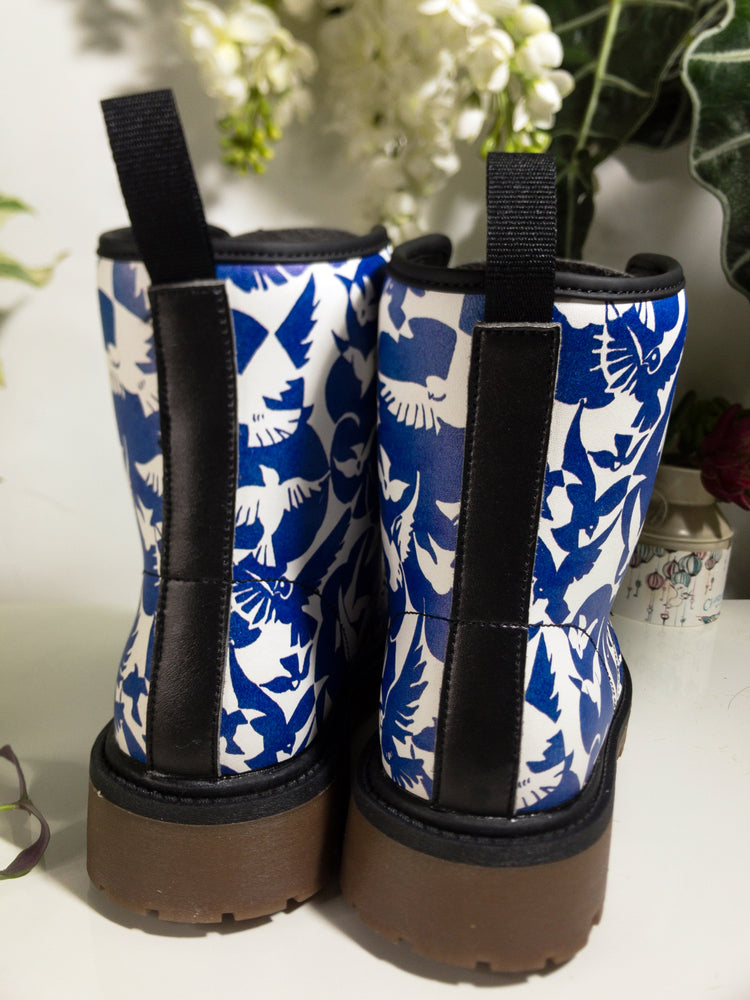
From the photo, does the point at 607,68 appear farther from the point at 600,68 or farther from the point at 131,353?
the point at 131,353

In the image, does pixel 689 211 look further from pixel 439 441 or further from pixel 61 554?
pixel 61 554

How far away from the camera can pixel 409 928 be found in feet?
1.66

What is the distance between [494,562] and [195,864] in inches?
10.0

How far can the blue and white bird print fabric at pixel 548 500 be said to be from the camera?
47 centimetres

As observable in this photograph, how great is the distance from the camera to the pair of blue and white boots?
46 centimetres

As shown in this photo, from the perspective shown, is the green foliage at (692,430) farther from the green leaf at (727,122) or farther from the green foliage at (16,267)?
the green foliage at (16,267)

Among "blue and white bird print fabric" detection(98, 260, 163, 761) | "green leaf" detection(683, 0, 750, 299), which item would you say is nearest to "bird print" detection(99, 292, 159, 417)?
"blue and white bird print fabric" detection(98, 260, 163, 761)

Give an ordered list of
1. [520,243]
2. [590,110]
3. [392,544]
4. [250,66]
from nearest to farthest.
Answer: [520,243], [392,544], [250,66], [590,110]

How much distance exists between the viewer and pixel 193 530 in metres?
0.51

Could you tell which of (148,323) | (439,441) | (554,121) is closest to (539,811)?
(439,441)

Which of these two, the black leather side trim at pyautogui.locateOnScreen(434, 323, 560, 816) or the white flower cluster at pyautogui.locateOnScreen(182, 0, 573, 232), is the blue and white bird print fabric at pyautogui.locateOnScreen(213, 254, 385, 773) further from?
the white flower cluster at pyautogui.locateOnScreen(182, 0, 573, 232)

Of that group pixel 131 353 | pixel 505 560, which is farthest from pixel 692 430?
pixel 131 353

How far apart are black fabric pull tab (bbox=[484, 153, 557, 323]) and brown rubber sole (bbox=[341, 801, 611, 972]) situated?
0.31 metres

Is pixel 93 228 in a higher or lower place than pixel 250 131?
lower
